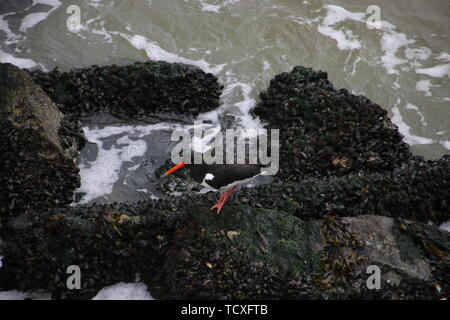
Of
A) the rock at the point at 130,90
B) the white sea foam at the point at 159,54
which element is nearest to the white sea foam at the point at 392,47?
the white sea foam at the point at 159,54

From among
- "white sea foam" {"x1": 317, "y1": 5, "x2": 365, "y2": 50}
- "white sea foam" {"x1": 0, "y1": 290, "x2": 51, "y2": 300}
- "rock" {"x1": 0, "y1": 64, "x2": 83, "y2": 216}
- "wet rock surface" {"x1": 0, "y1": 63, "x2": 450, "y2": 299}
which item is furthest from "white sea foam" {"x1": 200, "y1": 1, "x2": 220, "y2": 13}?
"white sea foam" {"x1": 0, "y1": 290, "x2": 51, "y2": 300}

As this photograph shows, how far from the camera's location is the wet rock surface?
4703 mm

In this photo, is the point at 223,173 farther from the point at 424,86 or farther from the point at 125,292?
the point at 424,86

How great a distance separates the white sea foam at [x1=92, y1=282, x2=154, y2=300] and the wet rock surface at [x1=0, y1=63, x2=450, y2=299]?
0.07 meters

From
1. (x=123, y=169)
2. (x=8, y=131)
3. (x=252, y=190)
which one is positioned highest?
(x=8, y=131)

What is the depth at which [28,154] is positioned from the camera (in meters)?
5.96

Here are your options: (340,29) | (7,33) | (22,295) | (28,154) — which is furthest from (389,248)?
(7,33)

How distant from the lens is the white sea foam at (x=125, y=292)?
5.02 m

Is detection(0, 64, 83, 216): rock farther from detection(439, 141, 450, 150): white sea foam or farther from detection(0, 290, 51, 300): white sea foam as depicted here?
detection(439, 141, 450, 150): white sea foam

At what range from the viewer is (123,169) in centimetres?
687

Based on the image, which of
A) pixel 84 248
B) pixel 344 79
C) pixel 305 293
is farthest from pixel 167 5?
pixel 305 293

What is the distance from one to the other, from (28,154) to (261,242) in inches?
130
